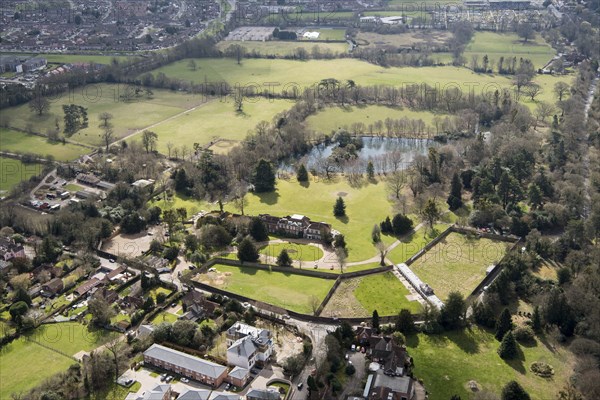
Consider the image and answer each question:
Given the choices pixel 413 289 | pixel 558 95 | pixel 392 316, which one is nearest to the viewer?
pixel 392 316

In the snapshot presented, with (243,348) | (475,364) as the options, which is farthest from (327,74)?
(475,364)

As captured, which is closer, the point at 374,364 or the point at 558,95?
A: the point at 374,364

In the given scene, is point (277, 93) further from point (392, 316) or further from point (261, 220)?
point (392, 316)

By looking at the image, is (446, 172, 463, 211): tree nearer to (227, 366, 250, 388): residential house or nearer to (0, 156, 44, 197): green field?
(227, 366, 250, 388): residential house

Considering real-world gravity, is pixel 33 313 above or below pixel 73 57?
below

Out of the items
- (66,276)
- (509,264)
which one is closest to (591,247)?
(509,264)

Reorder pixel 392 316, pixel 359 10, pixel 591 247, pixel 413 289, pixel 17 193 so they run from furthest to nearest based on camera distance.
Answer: pixel 359 10
pixel 17 193
pixel 591 247
pixel 413 289
pixel 392 316

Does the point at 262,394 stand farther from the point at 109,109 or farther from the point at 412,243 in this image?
the point at 109,109
